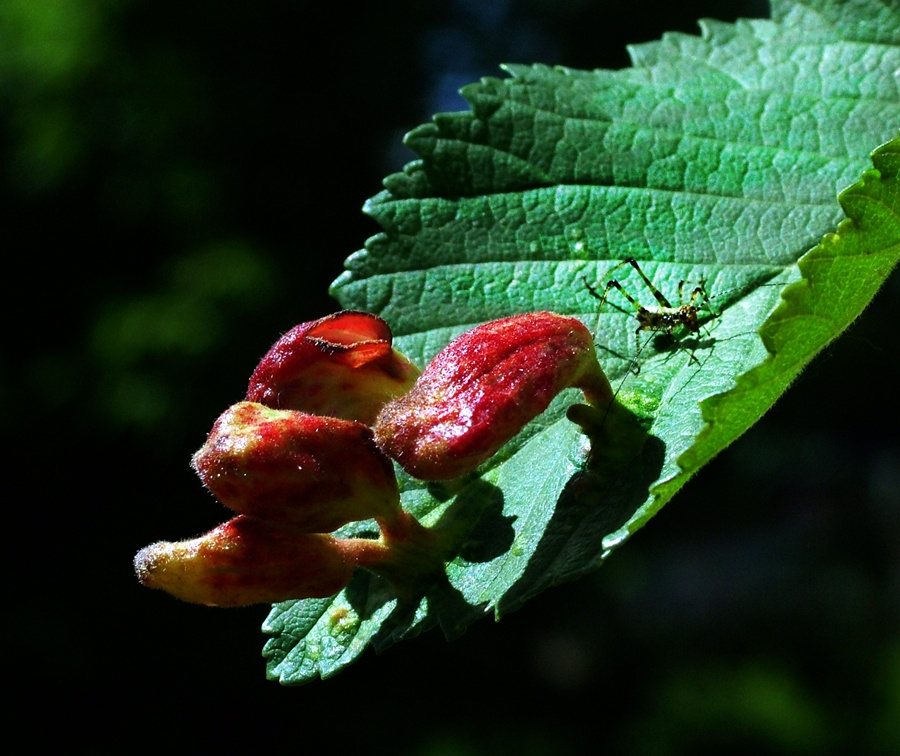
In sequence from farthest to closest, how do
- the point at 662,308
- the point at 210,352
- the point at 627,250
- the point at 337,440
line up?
the point at 210,352 → the point at 627,250 → the point at 662,308 → the point at 337,440

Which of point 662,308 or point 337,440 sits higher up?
point 337,440

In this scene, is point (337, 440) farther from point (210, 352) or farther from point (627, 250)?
point (210, 352)

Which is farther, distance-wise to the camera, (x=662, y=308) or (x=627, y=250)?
(x=627, y=250)

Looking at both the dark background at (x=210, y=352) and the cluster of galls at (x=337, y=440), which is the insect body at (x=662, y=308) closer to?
the cluster of galls at (x=337, y=440)

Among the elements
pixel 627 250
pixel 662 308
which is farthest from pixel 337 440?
pixel 627 250

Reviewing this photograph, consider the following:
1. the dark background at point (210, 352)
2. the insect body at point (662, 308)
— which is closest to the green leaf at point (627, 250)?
the insect body at point (662, 308)

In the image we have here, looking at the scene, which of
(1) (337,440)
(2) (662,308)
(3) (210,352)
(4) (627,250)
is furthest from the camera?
(3) (210,352)

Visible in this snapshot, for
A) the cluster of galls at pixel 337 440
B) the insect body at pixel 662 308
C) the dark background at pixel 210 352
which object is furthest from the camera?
the dark background at pixel 210 352
